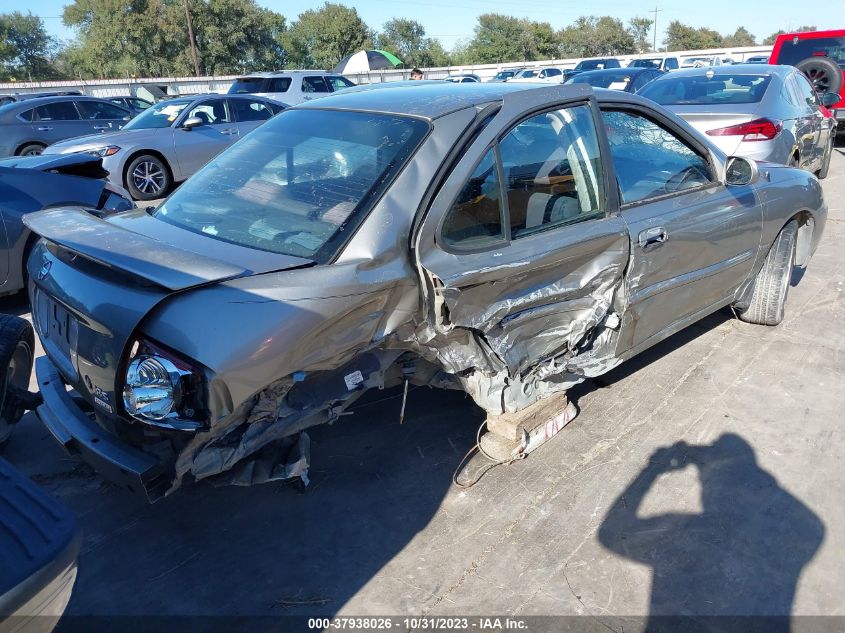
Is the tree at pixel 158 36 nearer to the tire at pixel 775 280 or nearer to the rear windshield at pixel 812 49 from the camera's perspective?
the rear windshield at pixel 812 49

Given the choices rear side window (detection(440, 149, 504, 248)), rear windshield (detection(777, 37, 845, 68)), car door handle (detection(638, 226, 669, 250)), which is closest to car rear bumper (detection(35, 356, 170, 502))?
rear side window (detection(440, 149, 504, 248))

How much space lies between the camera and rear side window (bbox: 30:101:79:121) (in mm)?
12172

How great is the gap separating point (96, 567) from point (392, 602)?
1.19 meters

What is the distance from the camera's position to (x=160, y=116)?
1085cm

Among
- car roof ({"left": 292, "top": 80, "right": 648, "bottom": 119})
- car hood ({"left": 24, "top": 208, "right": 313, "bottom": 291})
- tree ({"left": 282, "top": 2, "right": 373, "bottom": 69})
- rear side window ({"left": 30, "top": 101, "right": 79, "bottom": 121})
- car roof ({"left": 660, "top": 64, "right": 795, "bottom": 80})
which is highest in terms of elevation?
tree ({"left": 282, "top": 2, "right": 373, "bottom": 69})

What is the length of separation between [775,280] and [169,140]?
8.92 m

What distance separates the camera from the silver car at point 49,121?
1177 cm

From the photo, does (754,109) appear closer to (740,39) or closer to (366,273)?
(366,273)

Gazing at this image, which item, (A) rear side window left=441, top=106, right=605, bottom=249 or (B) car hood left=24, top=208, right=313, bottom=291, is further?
(A) rear side window left=441, top=106, right=605, bottom=249

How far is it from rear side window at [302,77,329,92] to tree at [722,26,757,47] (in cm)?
8482

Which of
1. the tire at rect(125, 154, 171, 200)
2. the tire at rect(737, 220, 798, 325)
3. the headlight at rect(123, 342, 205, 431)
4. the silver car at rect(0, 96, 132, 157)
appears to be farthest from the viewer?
the silver car at rect(0, 96, 132, 157)

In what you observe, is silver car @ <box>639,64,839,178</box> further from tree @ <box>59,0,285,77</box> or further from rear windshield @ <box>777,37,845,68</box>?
tree @ <box>59,0,285,77</box>

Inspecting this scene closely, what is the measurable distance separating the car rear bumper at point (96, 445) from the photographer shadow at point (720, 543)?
70.4 inches

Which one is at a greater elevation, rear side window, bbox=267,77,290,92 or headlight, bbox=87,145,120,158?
rear side window, bbox=267,77,290,92
